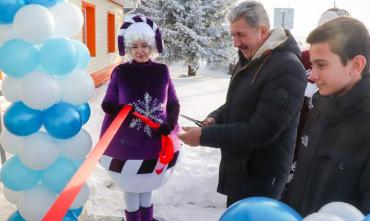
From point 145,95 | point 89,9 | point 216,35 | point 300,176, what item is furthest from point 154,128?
point 216,35

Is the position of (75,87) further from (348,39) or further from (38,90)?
(348,39)

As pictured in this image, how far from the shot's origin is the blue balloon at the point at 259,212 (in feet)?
2.62

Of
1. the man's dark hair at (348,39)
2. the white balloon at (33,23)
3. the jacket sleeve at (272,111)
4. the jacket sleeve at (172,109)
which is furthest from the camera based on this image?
the jacket sleeve at (172,109)

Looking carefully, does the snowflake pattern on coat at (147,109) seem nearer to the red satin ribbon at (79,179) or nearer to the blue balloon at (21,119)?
the red satin ribbon at (79,179)

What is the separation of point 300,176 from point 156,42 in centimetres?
174

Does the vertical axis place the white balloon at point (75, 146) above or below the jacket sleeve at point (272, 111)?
below

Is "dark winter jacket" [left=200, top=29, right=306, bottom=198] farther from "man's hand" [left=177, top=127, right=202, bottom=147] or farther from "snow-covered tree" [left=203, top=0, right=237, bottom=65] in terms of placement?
"snow-covered tree" [left=203, top=0, right=237, bottom=65]

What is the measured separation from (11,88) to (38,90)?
29 centimetres

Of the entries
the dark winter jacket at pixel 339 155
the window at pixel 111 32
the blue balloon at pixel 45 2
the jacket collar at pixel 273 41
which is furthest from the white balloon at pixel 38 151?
the window at pixel 111 32

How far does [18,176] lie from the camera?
2.41 m

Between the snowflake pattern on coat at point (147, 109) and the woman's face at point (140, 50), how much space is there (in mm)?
291

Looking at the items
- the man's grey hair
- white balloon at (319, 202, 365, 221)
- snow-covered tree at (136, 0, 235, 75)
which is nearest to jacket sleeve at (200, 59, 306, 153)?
the man's grey hair

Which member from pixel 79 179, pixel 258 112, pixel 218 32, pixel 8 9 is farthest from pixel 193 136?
pixel 218 32

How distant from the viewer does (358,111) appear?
4.24 ft
